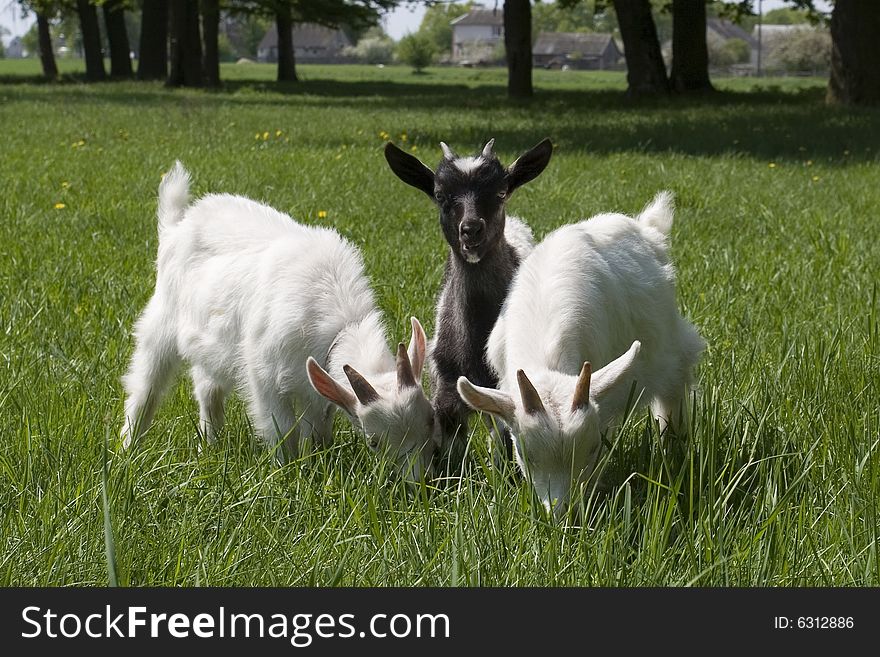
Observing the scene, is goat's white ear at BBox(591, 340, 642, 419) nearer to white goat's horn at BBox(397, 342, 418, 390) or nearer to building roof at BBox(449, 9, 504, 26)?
white goat's horn at BBox(397, 342, 418, 390)

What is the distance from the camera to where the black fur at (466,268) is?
389 cm

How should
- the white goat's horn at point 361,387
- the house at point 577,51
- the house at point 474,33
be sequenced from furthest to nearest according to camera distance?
1. the house at point 474,33
2. the house at point 577,51
3. the white goat's horn at point 361,387

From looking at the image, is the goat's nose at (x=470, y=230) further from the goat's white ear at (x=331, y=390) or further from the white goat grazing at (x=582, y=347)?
the goat's white ear at (x=331, y=390)

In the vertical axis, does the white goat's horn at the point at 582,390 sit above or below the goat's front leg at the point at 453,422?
above

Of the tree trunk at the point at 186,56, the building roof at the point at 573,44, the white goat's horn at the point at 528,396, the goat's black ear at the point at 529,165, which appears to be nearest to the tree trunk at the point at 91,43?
the tree trunk at the point at 186,56

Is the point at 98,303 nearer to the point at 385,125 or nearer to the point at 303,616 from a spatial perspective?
the point at 303,616

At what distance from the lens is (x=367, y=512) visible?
10.4 feet

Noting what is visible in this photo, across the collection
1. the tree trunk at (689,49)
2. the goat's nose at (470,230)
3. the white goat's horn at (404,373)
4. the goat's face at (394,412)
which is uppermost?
the tree trunk at (689,49)

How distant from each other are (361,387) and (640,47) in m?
23.4

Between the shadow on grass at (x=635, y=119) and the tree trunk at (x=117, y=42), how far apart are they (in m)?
13.1

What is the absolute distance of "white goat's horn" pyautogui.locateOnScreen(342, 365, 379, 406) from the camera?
126 inches

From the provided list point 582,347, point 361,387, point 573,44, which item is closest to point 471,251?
point 582,347

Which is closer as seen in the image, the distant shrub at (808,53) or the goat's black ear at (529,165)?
the goat's black ear at (529,165)

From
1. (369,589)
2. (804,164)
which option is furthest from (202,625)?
(804,164)
